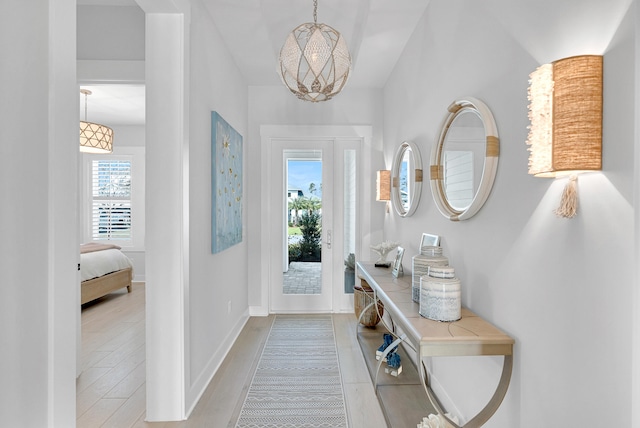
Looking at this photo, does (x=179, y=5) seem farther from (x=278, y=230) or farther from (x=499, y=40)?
(x=278, y=230)

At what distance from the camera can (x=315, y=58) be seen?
226 cm

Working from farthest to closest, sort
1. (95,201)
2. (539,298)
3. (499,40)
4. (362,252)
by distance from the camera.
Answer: (95,201) → (362,252) → (499,40) → (539,298)

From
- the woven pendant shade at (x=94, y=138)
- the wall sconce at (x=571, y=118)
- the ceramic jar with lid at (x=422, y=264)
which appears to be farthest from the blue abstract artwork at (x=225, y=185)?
the wall sconce at (x=571, y=118)

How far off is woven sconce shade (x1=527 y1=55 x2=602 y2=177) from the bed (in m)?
5.11

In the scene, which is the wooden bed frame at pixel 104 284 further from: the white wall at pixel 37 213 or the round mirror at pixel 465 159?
the round mirror at pixel 465 159

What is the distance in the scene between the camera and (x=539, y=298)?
136 centimetres

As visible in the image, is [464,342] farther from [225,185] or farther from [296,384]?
[225,185]

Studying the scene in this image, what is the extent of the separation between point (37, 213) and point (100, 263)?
4.56m

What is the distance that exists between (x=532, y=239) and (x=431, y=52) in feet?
5.73

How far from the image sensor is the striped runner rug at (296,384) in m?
2.27

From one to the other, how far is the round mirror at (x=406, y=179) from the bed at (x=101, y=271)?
396 cm

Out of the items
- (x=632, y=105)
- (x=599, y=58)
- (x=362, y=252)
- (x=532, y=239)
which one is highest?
(x=599, y=58)

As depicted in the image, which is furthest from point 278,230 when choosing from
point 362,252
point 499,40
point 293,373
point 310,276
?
point 499,40

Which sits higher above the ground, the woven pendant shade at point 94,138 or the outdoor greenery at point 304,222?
the woven pendant shade at point 94,138
